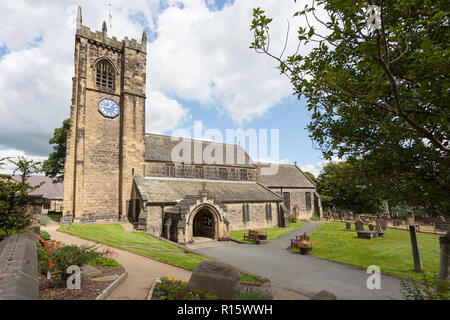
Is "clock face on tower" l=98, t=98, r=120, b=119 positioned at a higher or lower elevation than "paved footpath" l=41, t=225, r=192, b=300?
higher

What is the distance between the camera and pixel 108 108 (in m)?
27.6

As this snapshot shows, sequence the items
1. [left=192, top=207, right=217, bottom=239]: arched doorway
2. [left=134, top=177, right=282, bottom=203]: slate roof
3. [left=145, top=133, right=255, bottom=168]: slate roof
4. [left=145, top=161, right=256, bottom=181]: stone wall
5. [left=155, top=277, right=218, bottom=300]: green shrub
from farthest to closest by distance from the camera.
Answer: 1. [left=145, top=133, right=255, bottom=168]: slate roof
2. [left=145, top=161, right=256, bottom=181]: stone wall
3. [left=134, top=177, right=282, bottom=203]: slate roof
4. [left=192, top=207, right=217, bottom=239]: arched doorway
5. [left=155, top=277, right=218, bottom=300]: green shrub

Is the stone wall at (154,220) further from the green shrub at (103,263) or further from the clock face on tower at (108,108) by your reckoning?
the clock face on tower at (108,108)

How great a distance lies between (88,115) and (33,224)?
52.4ft

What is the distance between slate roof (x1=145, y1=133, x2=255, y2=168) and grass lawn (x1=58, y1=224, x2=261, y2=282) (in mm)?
10374

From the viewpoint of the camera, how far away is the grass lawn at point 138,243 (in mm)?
13540

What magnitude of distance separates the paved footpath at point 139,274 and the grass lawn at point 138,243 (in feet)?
2.12

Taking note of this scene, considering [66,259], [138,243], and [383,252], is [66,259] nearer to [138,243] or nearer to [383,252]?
[138,243]

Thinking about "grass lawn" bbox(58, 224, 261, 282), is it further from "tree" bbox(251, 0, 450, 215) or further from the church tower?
"tree" bbox(251, 0, 450, 215)

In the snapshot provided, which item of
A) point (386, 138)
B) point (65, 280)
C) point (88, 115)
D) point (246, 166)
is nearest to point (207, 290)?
point (65, 280)

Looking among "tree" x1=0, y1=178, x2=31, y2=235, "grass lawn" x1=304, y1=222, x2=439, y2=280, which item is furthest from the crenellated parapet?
"grass lawn" x1=304, y1=222, x2=439, y2=280

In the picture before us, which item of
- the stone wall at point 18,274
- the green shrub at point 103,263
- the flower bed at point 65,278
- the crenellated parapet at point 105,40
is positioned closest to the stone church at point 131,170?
the crenellated parapet at point 105,40

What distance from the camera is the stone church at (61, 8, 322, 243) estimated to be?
77.7 feet

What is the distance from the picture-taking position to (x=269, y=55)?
5707 mm
